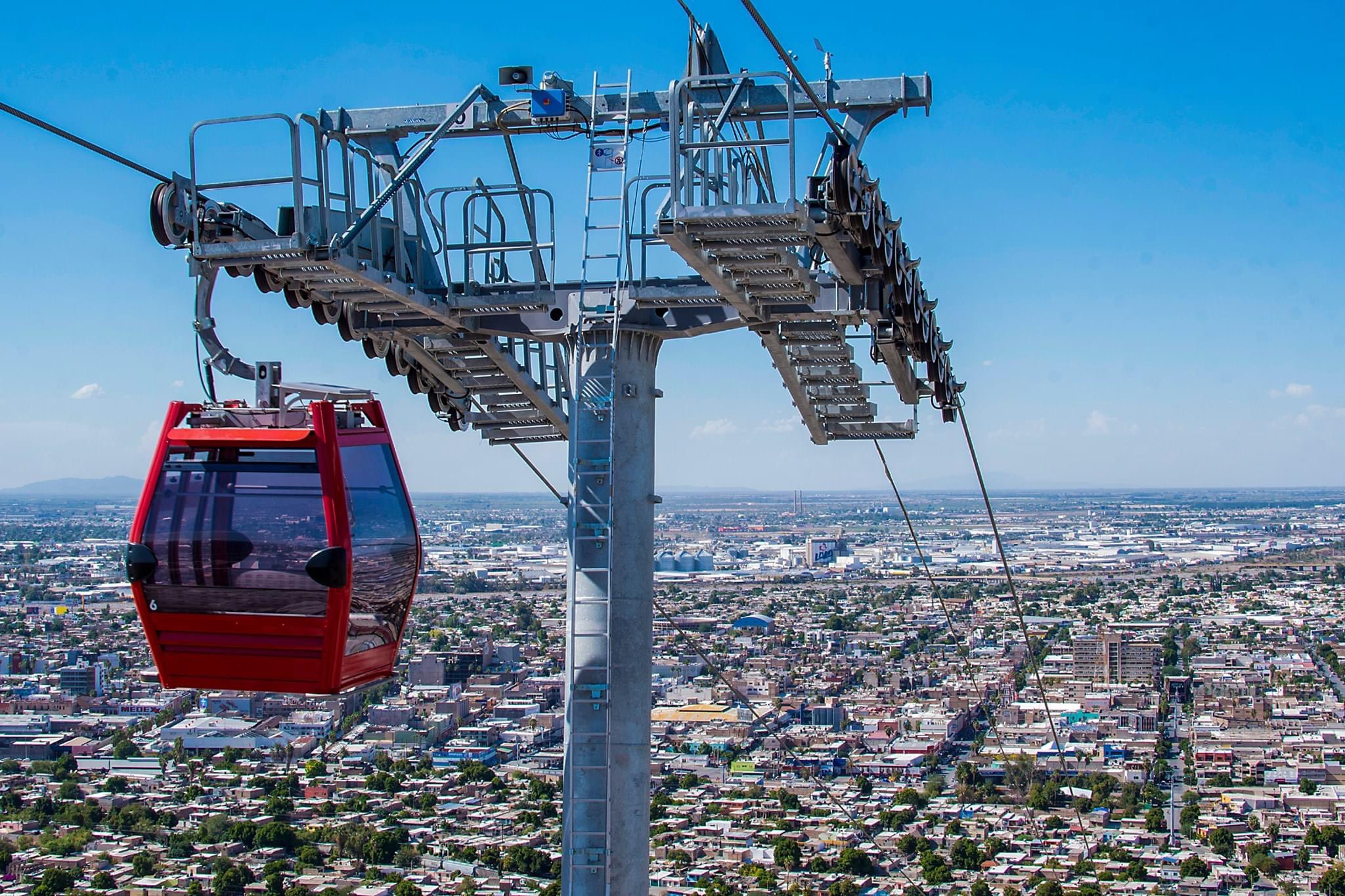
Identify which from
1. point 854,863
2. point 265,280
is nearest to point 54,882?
point 854,863

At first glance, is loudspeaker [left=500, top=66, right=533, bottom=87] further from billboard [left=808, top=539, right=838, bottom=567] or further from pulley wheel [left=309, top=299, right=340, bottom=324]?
billboard [left=808, top=539, right=838, bottom=567]

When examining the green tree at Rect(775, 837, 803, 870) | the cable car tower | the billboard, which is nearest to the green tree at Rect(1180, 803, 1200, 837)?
the green tree at Rect(775, 837, 803, 870)

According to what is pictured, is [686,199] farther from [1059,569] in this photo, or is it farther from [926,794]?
[1059,569]

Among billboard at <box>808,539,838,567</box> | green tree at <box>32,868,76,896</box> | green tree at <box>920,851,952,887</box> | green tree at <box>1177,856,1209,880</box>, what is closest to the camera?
green tree at <box>32,868,76,896</box>

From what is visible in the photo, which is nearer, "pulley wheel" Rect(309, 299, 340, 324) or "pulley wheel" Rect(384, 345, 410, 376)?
"pulley wheel" Rect(309, 299, 340, 324)

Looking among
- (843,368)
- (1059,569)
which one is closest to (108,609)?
(1059,569)
